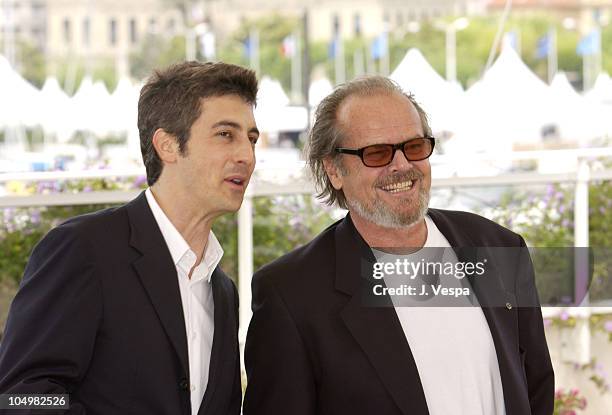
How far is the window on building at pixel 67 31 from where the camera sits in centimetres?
8088

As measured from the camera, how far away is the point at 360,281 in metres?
2.25

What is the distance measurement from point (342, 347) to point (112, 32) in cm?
8396

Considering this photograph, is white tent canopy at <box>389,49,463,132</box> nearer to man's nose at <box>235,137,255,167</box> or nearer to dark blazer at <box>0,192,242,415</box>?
man's nose at <box>235,137,255,167</box>

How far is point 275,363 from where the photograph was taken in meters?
2.13

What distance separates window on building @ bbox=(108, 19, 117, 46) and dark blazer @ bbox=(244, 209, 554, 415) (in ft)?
269

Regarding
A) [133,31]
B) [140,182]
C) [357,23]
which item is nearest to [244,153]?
[140,182]

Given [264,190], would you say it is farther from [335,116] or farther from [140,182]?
[335,116]

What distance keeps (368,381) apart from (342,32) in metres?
80.7

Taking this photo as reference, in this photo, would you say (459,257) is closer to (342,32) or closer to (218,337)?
(218,337)

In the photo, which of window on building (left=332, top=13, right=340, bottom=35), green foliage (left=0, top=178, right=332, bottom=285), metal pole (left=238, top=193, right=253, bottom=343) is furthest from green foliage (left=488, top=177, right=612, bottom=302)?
window on building (left=332, top=13, right=340, bottom=35)

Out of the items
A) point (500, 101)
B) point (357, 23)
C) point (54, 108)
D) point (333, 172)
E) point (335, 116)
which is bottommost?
point (333, 172)

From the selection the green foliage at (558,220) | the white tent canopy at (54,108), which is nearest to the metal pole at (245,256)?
the green foliage at (558,220)

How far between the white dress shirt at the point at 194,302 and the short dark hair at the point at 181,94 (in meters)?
0.14

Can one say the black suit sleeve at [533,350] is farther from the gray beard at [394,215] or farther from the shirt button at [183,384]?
the shirt button at [183,384]
